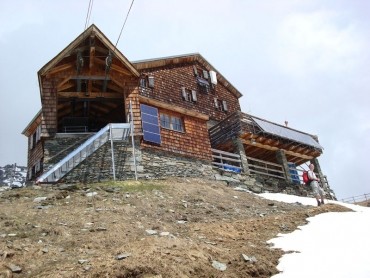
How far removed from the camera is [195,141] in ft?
75.9

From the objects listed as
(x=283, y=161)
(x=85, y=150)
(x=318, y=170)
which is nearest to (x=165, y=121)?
(x=85, y=150)

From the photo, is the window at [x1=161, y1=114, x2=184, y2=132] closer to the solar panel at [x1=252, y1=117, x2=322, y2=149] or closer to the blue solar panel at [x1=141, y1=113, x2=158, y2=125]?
the blue solar panel at [x1=141, y1=113, x2=158, y2=125]

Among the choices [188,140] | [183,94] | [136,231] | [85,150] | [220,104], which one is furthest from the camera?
[220,104]

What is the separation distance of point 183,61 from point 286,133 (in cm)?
979

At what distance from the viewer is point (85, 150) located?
18.6m

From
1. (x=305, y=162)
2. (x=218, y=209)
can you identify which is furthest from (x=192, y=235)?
(x=305, y=162)

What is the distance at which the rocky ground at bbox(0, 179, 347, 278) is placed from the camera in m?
7.68

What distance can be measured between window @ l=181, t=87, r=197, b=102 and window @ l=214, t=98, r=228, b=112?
2.49 m

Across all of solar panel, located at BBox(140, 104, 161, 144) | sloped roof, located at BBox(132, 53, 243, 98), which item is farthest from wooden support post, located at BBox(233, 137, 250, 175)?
sloped roof, located at BBox(132, 53, 243, 98)

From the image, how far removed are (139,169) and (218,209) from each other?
6.26 metres

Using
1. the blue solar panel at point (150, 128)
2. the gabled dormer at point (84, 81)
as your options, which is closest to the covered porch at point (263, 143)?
the blue solar panel at point (150, 128)

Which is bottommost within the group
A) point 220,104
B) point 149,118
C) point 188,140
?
point 188,140

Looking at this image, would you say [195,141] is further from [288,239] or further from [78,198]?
[288,239]

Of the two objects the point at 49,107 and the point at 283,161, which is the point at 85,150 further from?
the point at 283,161
